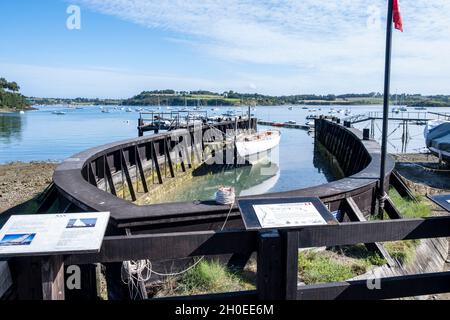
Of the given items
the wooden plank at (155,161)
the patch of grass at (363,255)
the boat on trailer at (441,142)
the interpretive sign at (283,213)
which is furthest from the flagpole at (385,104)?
the boat on trailer at (441,142)

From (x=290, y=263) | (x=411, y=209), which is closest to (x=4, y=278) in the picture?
(x=290, y=263)

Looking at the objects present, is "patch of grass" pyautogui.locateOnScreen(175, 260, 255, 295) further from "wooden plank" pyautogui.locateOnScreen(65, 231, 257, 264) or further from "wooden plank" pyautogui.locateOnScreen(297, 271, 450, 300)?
"wooden plank" pyautogui.locateOnScreen(65, 231, 257, 264)

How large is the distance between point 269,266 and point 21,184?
1788cm

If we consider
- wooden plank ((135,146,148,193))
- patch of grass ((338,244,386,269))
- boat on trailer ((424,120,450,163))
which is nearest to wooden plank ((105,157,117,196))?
wooden plank ((135,146,148,193))

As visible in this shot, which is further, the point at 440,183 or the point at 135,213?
the point at 440,183

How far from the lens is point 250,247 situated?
2.78 m

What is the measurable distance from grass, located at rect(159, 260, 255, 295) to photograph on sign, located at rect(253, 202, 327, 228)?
84.4 inches

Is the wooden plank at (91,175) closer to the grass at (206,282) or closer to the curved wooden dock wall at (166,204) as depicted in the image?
the curved wooden dock wall at (166,204)

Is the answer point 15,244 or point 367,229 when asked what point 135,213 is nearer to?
point 15,244

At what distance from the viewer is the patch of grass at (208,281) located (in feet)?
15.2
